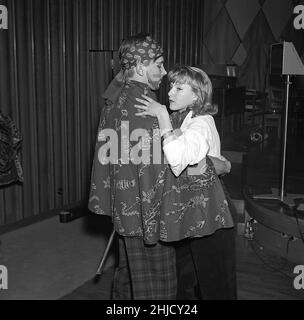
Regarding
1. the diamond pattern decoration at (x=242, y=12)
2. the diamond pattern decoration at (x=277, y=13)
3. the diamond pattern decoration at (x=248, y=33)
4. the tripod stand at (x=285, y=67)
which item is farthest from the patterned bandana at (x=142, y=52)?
the diamond pattern decoration at (x=277, y=13)

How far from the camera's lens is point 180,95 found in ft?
5.34

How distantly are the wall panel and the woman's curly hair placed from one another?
2045 millimetres

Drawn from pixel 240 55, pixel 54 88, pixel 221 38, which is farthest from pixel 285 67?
Result: pixel 240 55

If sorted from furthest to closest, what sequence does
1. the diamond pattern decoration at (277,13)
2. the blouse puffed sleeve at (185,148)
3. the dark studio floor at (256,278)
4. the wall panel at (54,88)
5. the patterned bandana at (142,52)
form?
the diamond pattern decoration at (277,13) → the wall panel at (54,88) → the dark studio floor at (256,278) → the patterned bandana at (142,52) → the blouse puffed sleeve at (185,148)

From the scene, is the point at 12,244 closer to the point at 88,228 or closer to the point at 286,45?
the point at 88,228

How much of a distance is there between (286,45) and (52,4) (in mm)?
1793

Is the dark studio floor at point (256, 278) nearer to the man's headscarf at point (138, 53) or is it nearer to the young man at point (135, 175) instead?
the young man at point (135, 175)

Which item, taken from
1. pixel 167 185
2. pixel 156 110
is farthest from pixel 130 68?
pixel 167 185

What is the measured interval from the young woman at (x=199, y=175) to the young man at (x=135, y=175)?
0.07m

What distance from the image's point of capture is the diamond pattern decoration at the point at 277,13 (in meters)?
6.80

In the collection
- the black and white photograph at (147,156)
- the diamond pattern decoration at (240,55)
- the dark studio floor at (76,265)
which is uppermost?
the diamond pattern decoration at (240,55)

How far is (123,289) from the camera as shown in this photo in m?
1.77

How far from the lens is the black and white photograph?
153 centimetres

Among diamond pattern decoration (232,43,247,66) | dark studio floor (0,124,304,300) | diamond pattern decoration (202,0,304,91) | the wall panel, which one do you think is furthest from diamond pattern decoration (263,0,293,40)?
dark studio floor (0,124,304,300)
